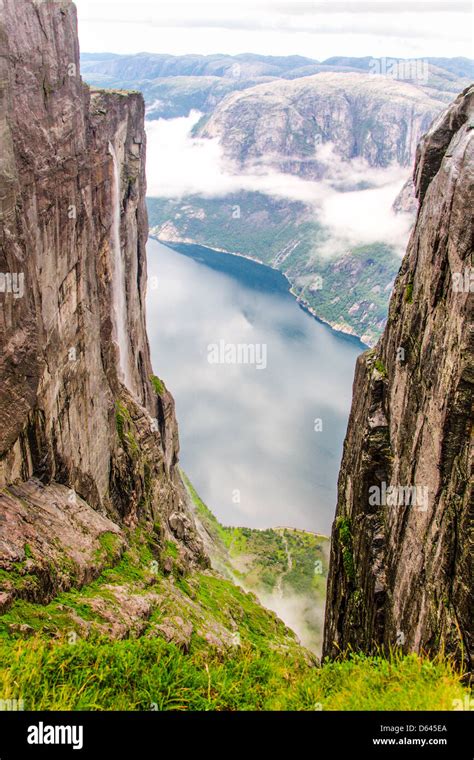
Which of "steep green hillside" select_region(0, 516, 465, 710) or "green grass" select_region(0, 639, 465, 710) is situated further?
"steep green hillside" select_region(0, 516, 465, 710)

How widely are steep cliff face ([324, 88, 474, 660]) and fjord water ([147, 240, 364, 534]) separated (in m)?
60.1

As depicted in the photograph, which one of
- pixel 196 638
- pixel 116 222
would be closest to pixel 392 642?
pixel 196 638

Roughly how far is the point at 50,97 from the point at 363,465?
19.0m

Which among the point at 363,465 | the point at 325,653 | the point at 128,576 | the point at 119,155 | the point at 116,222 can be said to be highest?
the point at 119,155

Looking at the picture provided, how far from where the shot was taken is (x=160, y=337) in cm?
15150

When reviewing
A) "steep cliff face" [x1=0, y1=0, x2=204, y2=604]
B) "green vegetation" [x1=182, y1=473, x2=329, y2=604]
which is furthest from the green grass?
"green vegetation" [x1=182, y1=473, x2=329, y2=604]

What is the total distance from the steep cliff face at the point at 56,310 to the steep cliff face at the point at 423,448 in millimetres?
11140

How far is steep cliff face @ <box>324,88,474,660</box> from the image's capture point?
16.3m
